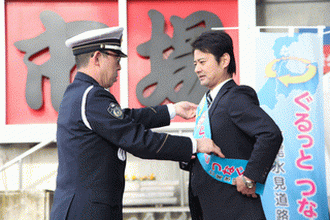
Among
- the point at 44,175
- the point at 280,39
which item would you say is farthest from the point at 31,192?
the point at 280,39

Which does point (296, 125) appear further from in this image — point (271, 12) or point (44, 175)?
point (44, 175)

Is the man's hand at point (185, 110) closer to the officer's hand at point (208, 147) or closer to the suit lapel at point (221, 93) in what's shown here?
the suit lapel at point (221, 93)

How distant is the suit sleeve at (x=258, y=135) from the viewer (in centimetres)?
165

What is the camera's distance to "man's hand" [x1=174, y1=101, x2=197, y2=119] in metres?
2.26

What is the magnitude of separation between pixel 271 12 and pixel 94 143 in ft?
13.1

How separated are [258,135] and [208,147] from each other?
0.70 feet

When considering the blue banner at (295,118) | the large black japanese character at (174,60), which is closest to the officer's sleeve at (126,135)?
the blue banner at (295,118)

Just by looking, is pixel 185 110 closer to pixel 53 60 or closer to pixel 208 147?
pixel 208 147

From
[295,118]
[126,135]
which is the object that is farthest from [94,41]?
[295,118]

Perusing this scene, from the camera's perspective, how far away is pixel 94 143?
5.43 ft

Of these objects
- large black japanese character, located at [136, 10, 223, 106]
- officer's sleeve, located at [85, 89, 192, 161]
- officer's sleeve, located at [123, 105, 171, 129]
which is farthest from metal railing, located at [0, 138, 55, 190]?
officer's sleeve, located at [85, 89, 192, 161]

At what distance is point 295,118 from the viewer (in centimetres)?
351

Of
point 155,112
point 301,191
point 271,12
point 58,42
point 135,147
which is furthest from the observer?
point 271,12

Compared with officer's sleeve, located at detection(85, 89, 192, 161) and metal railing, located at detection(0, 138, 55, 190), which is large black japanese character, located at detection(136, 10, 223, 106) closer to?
metal railing, located at detection(0, 138, 55, 190)
